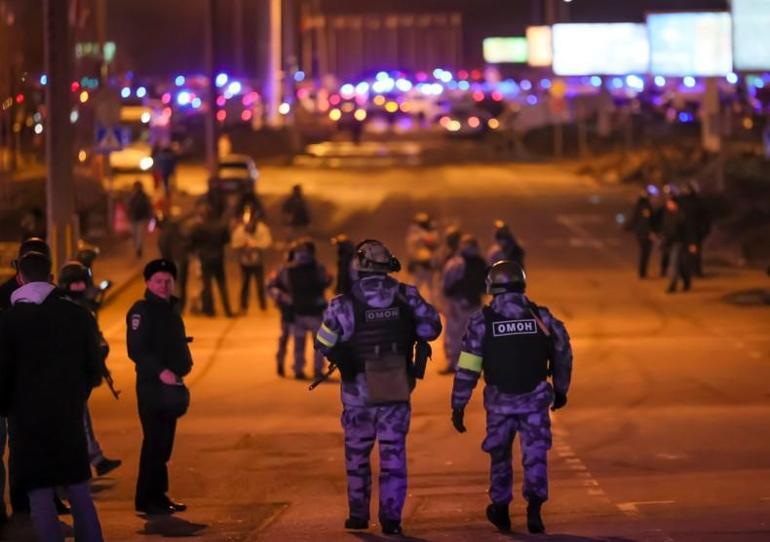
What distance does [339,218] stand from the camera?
41.7m

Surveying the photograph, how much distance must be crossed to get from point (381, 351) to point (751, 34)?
1402 inches

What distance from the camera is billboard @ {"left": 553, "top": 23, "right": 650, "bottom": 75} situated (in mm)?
63875

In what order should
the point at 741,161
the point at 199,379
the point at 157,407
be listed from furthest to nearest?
the point at 741,161 < the point at 199,379 < the point at 157,407

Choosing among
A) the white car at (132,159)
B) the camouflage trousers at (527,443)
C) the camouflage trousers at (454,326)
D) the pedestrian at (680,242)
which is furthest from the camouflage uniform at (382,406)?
the white car at (132,159)

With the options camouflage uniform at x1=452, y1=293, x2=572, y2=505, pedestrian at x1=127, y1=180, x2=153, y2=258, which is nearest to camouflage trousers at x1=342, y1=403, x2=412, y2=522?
camouflage uniform at x1=452, y1=293, x2=572, y2=505

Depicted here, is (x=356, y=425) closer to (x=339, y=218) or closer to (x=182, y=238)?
(x=182, y=238)

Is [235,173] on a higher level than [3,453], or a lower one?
lower

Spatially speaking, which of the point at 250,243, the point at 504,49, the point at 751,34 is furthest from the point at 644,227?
the point at 504,49

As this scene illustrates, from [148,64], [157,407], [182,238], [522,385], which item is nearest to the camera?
[522,385]

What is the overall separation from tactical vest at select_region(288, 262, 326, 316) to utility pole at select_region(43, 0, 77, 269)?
461 centimetres

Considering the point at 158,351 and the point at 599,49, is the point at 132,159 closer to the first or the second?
the point at 599,49

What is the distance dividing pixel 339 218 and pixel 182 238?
56.8 ft

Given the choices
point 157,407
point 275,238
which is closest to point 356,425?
point 157,407

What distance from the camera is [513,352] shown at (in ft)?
31.0
